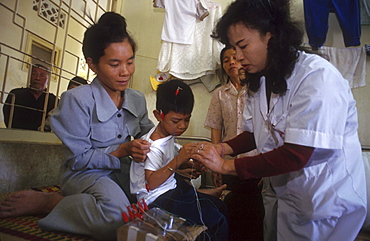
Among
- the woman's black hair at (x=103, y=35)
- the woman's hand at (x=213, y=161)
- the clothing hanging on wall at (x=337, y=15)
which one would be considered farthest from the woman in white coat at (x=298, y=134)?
the clothing hanging on wall at (x=337, y=15)

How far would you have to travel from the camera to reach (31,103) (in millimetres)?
2453

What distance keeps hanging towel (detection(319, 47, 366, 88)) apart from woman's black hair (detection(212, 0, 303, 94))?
1623 mm

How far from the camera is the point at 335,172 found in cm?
101

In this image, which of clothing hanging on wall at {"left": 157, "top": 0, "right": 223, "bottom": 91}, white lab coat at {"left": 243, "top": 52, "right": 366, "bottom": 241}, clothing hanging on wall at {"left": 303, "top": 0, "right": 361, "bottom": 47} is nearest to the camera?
white lab coat at {"left": 243, "top": 52, "right": 366, "bottom": 241}

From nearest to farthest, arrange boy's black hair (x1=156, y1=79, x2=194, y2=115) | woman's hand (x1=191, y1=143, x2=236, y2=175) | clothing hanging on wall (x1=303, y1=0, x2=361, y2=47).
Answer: woman's hand (x1=191, y1=143, x2=236, y2=175)
boy's black hair (x1=156, y1=79, x2=194, y2=115)
clothing hanging on wall (x1=303, y1=0, x2=361, y2=47)

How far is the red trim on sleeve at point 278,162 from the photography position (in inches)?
35.7

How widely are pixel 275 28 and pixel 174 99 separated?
613 millimetres

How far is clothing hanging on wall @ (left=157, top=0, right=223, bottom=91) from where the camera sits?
270 centimetres

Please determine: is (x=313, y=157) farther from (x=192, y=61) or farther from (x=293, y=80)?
(x=192, y=61)

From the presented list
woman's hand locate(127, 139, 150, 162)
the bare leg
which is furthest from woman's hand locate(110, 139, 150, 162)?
Result: the bare leg

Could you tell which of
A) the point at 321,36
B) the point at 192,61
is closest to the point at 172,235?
the point at 192,61

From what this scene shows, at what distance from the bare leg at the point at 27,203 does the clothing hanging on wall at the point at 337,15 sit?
102 inches

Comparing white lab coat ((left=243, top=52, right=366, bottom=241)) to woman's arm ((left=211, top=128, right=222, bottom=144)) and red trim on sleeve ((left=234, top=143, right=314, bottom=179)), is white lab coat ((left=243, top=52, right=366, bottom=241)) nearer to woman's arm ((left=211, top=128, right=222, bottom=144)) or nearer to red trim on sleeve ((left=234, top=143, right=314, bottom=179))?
red trim on sleeve ((left=234, top=143, right=314, bottom=179))

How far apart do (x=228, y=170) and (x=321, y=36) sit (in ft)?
6.68
